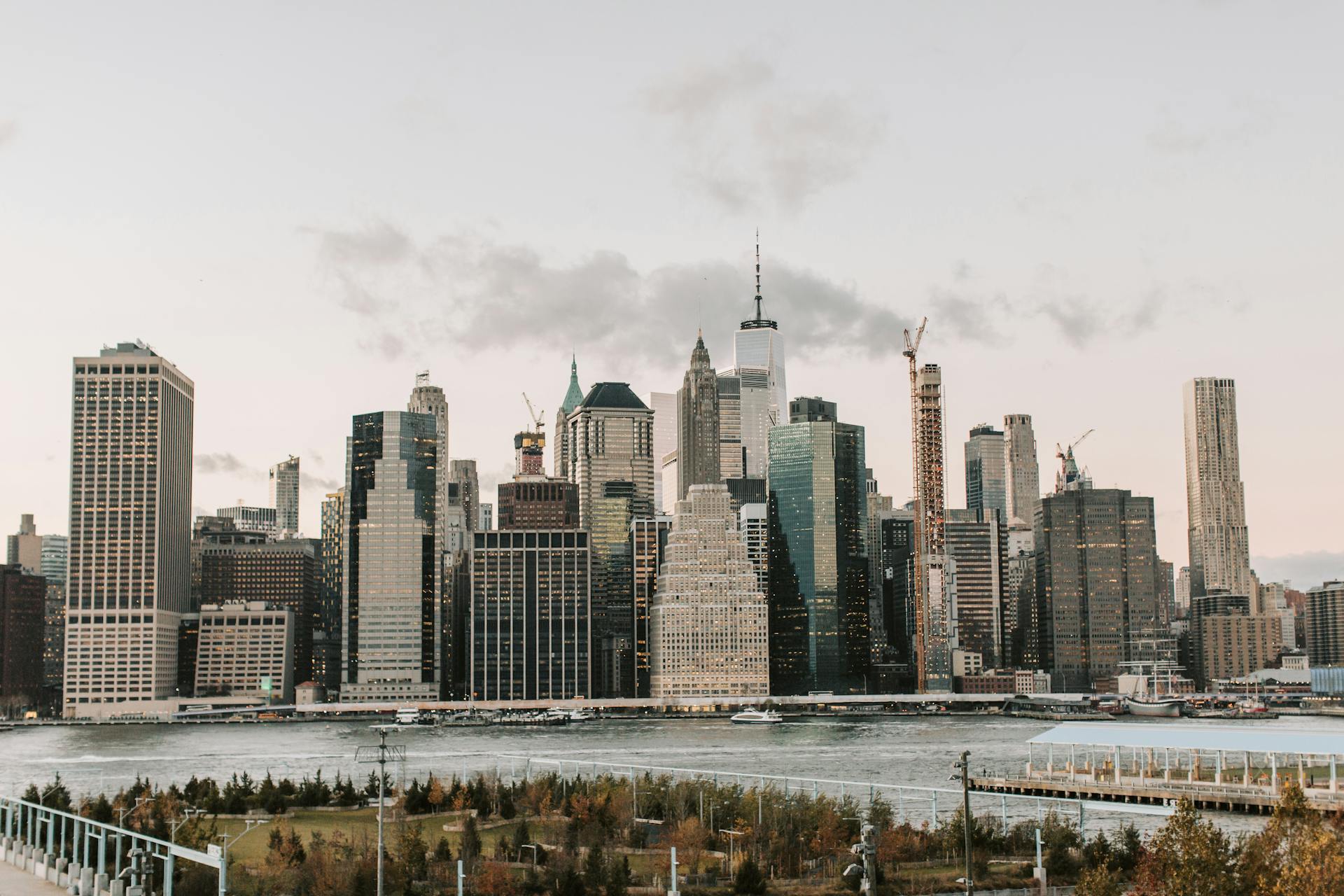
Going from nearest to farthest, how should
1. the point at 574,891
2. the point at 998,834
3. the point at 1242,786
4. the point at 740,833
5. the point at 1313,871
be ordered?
1. the point at 1313,871
2. the point at 574,891
3. the point at 740,833
4. the point at 998,834
5. the point at 1242,786

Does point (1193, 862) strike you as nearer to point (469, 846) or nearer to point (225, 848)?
point (225, 848)

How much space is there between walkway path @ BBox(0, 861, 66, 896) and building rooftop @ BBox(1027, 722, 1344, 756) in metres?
62.0

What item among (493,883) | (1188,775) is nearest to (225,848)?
(493,883)

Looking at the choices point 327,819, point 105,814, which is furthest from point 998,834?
point 105,814

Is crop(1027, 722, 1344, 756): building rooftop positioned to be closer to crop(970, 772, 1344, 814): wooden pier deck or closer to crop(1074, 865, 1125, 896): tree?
crop(970, 772, 1344, 814): wooden pier deck

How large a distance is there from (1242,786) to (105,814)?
62.3 metres

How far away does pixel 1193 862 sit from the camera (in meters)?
44.5

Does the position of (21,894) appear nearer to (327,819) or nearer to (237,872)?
(237,872)

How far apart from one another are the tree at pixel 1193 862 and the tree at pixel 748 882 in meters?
15.6

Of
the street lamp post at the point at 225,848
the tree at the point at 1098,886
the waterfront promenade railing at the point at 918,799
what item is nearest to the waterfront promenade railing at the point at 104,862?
the street lamp post at the point at 225,848

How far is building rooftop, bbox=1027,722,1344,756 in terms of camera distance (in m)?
89.2

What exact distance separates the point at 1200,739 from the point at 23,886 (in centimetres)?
7028

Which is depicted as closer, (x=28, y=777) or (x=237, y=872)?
(x=237, y=872)

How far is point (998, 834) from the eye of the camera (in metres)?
71.9
